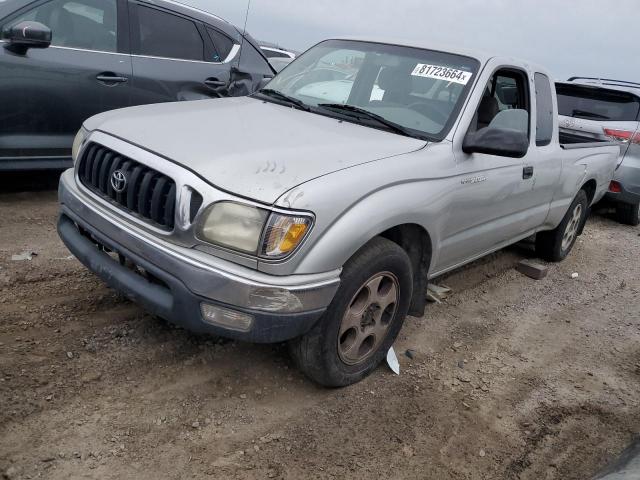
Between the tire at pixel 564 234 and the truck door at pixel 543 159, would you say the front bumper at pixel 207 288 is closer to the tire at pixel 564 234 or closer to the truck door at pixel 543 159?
the truck door at pixel 543 159

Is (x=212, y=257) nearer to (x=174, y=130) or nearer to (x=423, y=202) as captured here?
(x=174, y=130)

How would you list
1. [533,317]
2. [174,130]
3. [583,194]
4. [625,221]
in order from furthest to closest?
[625,221]
[583,194]
[533,317]
[174,130]

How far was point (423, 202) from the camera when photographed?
300cm

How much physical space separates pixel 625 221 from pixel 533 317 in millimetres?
4284

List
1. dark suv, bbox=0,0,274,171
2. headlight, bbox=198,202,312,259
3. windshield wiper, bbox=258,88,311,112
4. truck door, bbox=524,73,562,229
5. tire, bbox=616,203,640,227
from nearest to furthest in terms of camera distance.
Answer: headlight, bbox=198,202,312,259 < windshield wiper, bbox=258,88,311,112 < truck door, bbox=524,73,562,229 < dark suv, bbox=0,0,274,171 < tire, bbox=616,203,640,227

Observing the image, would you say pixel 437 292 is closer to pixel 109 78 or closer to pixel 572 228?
pixel 572 228

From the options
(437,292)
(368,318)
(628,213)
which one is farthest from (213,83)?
(628,213)

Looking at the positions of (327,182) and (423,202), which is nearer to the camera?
(327,182)

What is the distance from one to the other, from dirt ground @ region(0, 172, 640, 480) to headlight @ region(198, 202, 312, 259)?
2.86ft

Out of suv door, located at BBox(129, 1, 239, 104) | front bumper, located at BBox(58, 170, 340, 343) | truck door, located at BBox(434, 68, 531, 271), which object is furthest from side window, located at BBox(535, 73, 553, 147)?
suv door, located at BBox(129, 1, 239, 104)

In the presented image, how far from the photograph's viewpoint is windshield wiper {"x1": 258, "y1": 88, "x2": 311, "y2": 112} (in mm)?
3618

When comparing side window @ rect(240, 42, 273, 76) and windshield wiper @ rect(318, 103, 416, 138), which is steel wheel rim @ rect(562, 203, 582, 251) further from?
side window @ rect(240, 42, 273, 76)

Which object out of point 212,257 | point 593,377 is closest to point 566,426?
point 593,377

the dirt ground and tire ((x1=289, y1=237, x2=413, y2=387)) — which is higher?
tire ((x1=289, y1=237, x2=413, y2=387))
